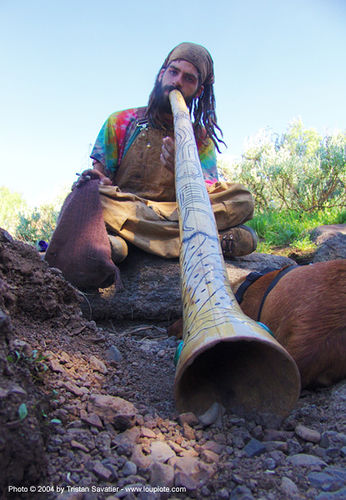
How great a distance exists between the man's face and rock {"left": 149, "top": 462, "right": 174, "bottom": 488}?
2.78 meters

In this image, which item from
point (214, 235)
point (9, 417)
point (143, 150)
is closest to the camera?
point (9, 417)

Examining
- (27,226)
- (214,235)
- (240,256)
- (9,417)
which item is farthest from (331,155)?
(9,417)

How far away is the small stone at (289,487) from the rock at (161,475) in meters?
0.23

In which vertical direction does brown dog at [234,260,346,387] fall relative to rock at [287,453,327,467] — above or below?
above

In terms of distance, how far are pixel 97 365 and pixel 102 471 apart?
1.77 ft

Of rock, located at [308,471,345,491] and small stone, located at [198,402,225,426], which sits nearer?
rock, located at [308,471,345,491]

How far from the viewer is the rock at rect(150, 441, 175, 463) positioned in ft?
3.01

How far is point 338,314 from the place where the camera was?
1509 millimetres

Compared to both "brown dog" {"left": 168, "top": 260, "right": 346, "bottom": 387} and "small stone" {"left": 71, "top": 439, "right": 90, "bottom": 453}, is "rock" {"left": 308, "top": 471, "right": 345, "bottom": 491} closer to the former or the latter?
"small stone" {"left": 71, "top": 439, "right": 90, "bottom": 453}

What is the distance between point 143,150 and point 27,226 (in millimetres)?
4878

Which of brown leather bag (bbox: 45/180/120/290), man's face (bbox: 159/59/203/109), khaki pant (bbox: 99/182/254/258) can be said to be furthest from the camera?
man's face (bbox: 159/59/203/109)

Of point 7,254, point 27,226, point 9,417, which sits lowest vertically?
point 27,226

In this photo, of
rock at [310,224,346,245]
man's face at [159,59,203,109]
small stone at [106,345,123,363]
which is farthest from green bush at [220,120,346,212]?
small stone at [106,345,123,363]

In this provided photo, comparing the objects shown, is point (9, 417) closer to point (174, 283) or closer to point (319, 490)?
point (319, 490)
